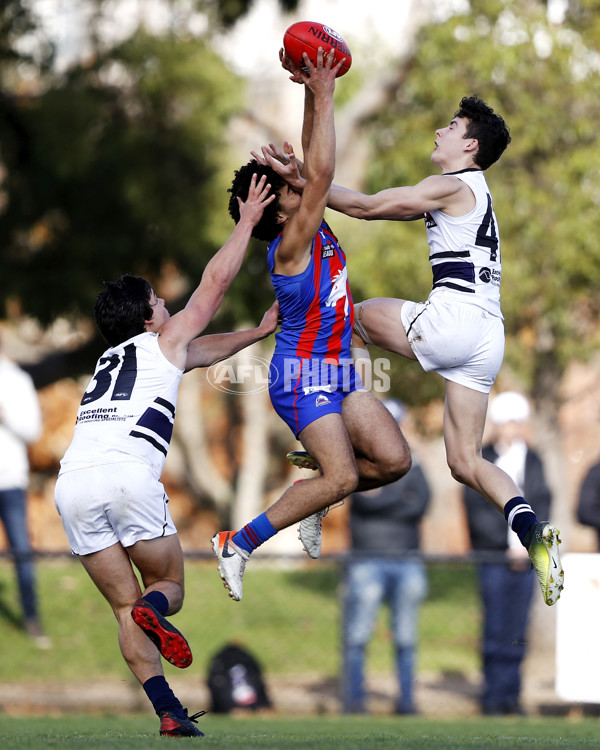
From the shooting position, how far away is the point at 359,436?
6656 mm

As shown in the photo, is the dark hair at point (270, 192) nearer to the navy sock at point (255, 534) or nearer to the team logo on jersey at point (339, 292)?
the team logo on jersey at point (339, 292)

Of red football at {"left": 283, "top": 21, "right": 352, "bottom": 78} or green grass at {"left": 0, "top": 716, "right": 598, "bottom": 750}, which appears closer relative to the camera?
green grass at {"left": 0, "top": 716, "right": 598, "bottom": 750}

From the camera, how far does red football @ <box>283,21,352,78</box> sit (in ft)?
20.6

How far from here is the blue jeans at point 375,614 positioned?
→ 9703mm

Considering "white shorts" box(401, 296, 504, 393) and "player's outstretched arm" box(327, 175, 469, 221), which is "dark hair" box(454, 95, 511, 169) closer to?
"player's outstretched arm" box(327, 175, 469, 221)

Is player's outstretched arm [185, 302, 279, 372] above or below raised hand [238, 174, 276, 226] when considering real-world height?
below

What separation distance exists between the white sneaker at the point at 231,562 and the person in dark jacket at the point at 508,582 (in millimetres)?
3690

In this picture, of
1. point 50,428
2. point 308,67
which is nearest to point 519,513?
point 308,67

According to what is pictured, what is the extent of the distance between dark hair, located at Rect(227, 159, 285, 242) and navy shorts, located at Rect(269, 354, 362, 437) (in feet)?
2.32

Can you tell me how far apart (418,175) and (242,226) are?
25.2 ft

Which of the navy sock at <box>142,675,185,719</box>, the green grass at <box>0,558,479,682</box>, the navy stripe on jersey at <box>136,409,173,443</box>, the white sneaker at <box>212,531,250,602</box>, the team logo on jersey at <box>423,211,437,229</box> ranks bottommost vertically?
the green grass at <box>0,558,479,682</box>

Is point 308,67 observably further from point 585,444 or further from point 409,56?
point 585,444

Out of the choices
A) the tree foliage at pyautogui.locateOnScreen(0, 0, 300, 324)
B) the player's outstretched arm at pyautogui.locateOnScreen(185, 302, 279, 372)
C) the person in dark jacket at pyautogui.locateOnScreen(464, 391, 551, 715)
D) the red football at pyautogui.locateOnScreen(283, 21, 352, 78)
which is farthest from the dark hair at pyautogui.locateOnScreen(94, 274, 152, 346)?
the tree foliage at pyautogui.locateOnScreen(0, 0, 300, 324)

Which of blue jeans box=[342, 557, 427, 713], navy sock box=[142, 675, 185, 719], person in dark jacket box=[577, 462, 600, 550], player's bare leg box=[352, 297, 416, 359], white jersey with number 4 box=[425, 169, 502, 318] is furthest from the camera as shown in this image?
person in dark jacket box=[577, 462, 600, 550]
